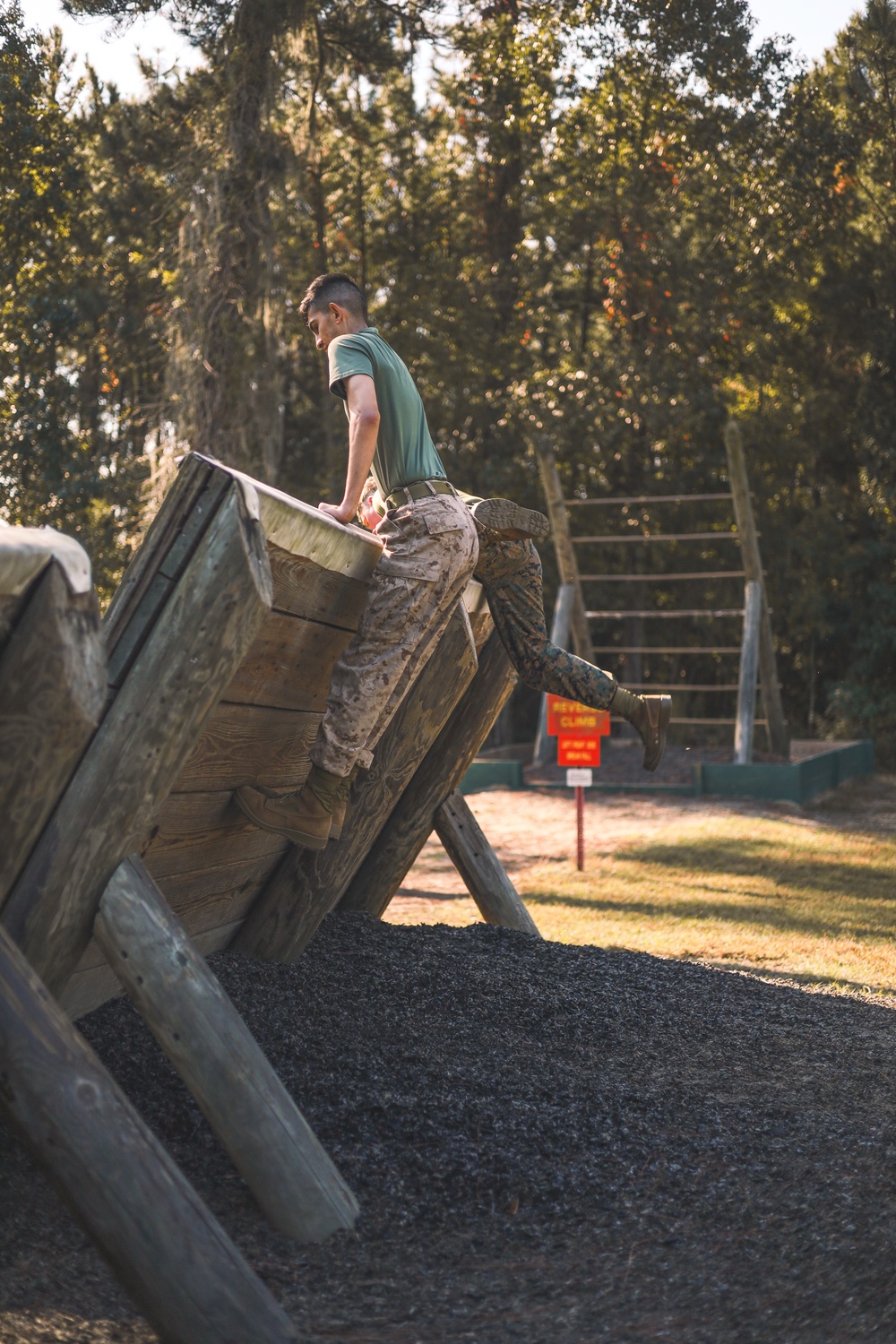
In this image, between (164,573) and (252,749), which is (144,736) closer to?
(164,573)

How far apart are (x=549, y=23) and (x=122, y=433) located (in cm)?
615

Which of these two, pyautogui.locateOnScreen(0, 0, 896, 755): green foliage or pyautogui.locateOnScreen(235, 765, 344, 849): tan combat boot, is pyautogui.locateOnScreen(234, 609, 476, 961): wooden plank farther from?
pyautogui.locateOnScreen(0, 0, 896, 755): green foliage

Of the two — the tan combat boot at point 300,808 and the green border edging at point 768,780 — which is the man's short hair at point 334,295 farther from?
the green border edging at point 768,780

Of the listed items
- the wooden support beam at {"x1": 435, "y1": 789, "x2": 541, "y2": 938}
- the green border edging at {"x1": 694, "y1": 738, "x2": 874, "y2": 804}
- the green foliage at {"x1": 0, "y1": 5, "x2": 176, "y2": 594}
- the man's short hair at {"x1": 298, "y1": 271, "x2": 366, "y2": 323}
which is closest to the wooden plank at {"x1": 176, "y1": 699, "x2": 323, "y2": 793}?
the man's short hair at {"x1": 298, "y1": 271, "x2": 366, "y2": 323}

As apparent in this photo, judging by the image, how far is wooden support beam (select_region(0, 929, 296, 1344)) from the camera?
1974mm

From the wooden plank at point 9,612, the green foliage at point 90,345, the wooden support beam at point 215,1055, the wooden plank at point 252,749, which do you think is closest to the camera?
the wooden plank at point 9,612

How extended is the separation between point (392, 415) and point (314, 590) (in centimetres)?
79

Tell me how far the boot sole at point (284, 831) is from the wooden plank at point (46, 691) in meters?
1.01

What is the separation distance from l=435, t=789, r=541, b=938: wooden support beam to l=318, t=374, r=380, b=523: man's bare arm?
1868mm

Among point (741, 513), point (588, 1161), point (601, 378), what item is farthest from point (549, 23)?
point (588, 1161)

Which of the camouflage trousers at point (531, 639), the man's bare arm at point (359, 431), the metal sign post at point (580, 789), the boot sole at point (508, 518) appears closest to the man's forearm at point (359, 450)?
the man's bare arm at point (359, 431)

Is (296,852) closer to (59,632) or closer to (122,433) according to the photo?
(59,632)

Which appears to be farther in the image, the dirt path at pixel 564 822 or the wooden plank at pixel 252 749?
the dirt path at pixel 564 822

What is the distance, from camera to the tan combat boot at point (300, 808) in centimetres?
323
